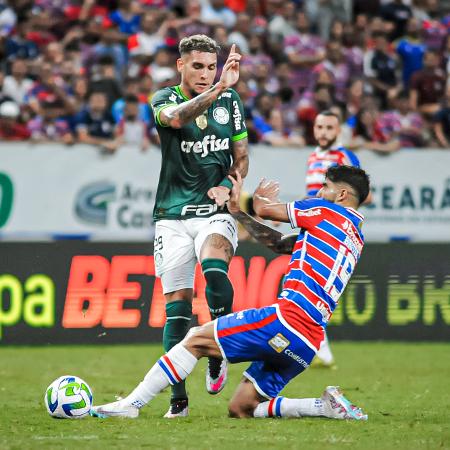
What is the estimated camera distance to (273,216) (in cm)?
770

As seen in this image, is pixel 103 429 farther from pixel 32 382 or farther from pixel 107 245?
pixel 107 245

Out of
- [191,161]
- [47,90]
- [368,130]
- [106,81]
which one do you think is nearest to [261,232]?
[191,161]

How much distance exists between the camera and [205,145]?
8.36m

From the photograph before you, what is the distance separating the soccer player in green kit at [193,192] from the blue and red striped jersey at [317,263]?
68 cm

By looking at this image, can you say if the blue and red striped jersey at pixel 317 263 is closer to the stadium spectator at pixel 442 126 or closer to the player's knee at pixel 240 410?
the player's knee at pixel 240 410

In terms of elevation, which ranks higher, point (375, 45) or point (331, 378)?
point (375, 45)

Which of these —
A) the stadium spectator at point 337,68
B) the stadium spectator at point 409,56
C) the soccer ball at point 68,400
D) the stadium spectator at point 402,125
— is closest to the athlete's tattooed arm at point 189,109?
the soccer ball at point 68,400

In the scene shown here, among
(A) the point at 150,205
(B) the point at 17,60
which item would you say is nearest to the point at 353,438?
(A) the point at 150,205

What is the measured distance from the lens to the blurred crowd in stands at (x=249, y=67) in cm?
1681

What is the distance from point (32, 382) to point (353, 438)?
4.37m

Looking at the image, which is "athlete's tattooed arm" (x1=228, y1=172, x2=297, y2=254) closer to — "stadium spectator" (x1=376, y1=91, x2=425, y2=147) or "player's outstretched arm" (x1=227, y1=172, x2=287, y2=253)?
"player's outstretched arm" (x1=227, y1=172, x2=287, y2=253)

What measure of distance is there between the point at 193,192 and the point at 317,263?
4.22ft

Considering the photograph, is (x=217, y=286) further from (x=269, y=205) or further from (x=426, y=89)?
(x=426, y=89)

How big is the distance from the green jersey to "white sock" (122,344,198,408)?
121 cm
